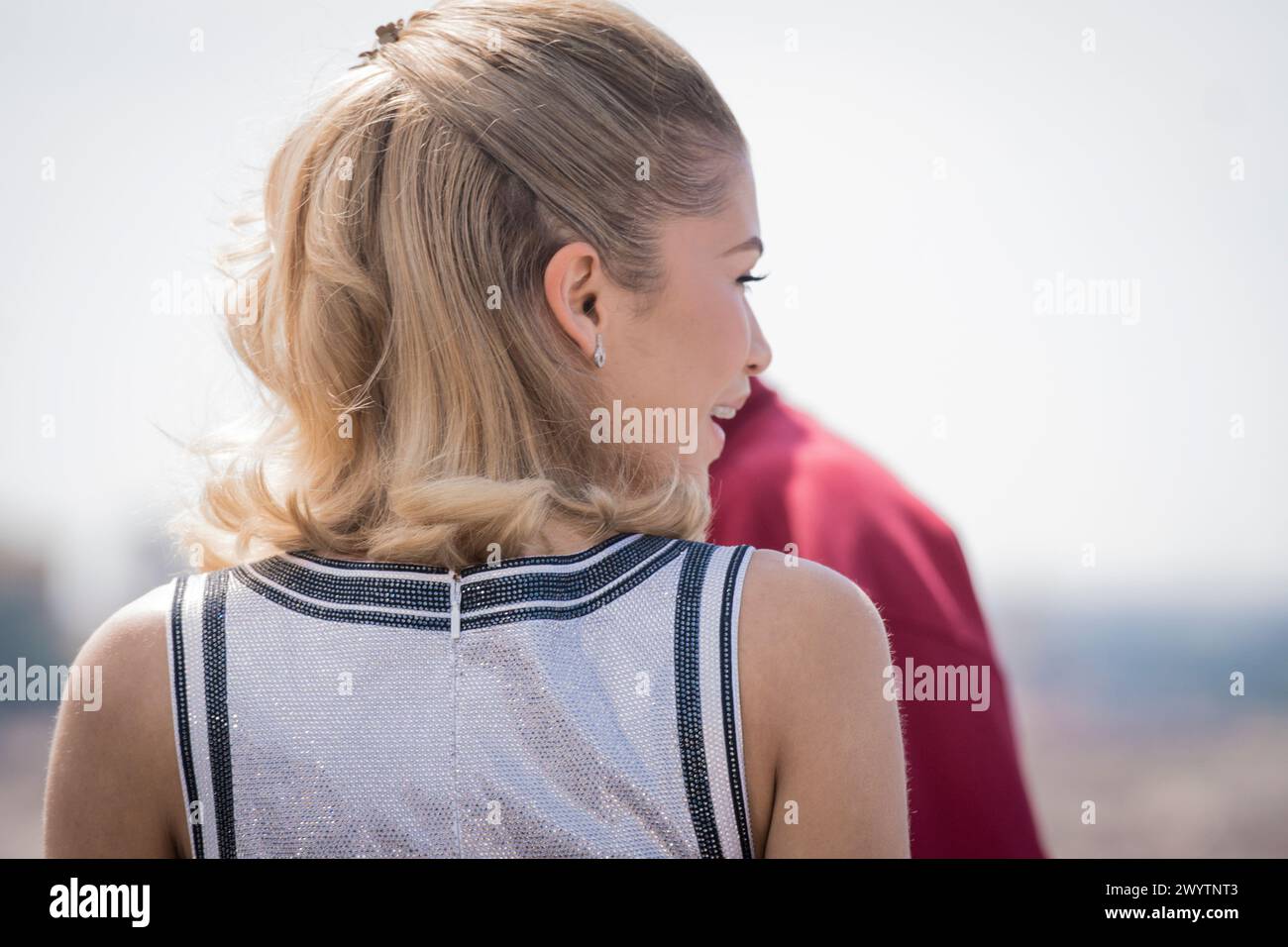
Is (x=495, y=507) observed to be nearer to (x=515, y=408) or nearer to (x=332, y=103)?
(x=515, y=408)

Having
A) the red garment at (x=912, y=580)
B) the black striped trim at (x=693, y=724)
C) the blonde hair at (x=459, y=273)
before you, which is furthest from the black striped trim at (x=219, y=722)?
the red garment at (x=912, y=580)

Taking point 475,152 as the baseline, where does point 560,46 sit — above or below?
above

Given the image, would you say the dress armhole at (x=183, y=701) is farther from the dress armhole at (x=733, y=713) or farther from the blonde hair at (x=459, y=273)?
the dress armhole at (x=733, y=713)

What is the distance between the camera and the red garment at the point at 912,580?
1505 millimetres

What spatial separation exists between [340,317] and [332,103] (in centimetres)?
23

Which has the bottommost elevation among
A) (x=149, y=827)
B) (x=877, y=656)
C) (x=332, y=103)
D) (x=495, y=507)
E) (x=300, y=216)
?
(x=149, y=827)

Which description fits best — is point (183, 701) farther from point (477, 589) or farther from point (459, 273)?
point (459, 273)

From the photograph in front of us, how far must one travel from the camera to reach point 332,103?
117 centimetres

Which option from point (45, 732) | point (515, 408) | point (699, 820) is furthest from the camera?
point (45, 732)

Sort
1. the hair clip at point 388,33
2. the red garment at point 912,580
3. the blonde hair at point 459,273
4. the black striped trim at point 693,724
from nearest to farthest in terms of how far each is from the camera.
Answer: the black striped trim at point 693,724 → the blonde hair at point 459,273 → the hair clip at point 388,33 → the red garment at point 912,580

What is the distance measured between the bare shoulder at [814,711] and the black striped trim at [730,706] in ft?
0.04

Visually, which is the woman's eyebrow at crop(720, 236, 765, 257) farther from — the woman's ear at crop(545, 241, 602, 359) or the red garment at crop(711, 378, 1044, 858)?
the red garment at crop(711, 378, 1044, 858)

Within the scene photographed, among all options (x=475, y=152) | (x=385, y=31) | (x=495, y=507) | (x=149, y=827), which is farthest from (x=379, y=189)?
(x=149, y=827)

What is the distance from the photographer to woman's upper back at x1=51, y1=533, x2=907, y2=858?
93 centimetres
